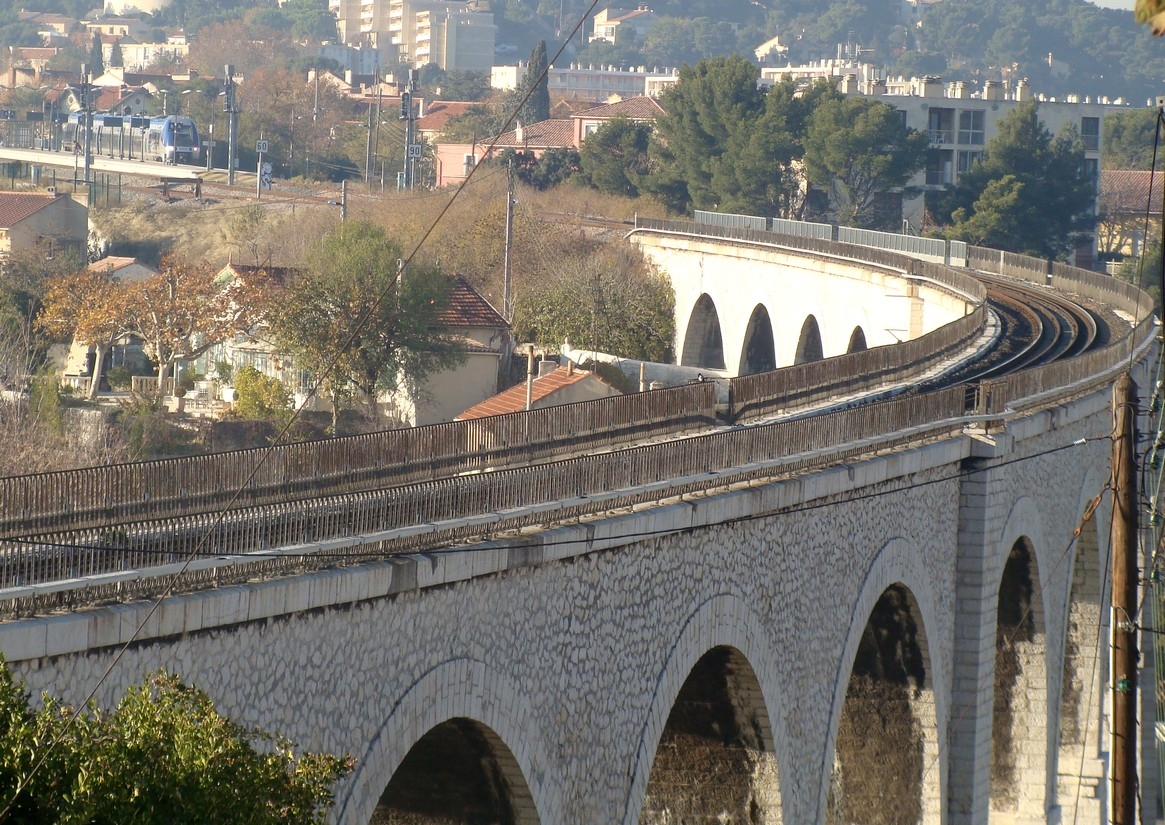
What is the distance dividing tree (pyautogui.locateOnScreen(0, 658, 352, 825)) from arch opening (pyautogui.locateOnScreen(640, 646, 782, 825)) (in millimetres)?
7727

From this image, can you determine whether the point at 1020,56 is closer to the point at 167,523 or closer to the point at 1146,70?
the point at 1146,70

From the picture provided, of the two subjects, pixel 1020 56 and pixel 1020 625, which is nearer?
pixel 1020 625

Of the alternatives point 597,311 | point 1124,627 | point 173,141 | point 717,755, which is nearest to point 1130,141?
Answer: point 173,141

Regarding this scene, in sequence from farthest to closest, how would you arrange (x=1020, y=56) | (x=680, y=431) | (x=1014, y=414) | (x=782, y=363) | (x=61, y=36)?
1. (x=1020, y=56)
2. (x=61, y=36)
3. (x=782, y=363)
4. (x=1014, y=414)
5. (x=680, y=431)

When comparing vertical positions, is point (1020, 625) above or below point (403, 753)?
below

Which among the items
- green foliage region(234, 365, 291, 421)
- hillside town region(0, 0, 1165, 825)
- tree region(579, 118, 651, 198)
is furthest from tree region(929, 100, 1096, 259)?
green foliage region(234, 365, 291, 421)

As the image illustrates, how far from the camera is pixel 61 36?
186 meters

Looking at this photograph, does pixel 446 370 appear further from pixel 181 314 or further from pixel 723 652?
pixel 723 652

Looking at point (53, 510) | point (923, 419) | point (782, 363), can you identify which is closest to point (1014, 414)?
point (923, 419)

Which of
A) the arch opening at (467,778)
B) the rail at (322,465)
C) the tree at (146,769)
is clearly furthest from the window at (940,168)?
the tree at (146,769)

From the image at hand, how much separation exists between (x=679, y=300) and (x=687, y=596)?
4181 cm

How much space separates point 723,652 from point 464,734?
3887 mm

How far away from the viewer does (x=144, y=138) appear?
90.3 m


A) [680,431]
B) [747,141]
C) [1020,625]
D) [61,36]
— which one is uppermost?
[61,36]
